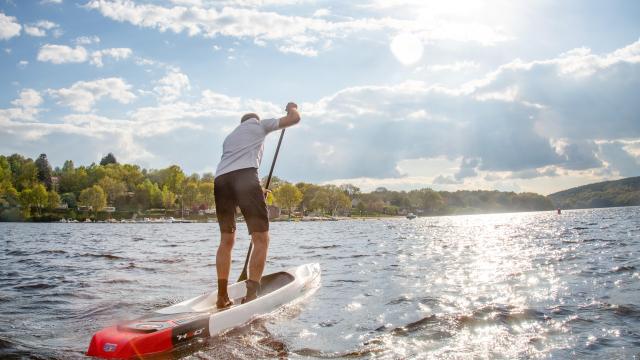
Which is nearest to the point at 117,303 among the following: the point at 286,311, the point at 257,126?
the point at 286,311

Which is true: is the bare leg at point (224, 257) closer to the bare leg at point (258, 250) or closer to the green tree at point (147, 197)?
the bare leg at point (258, 250)

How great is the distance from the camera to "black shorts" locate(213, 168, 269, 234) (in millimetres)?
7047

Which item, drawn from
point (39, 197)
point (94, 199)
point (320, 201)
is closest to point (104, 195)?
point (94, 199)

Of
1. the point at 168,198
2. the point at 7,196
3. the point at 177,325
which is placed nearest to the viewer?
the point at 177,325

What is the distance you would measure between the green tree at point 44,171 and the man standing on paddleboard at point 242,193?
168 meters

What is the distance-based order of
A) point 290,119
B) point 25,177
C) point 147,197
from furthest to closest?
point 147,197
point 25,177
point 290,119

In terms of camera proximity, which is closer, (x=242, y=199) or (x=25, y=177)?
(x=242, y=199)

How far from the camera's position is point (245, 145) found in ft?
23.7

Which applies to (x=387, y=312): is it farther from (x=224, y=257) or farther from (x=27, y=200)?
(x=27, y=200)

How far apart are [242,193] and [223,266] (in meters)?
1.12

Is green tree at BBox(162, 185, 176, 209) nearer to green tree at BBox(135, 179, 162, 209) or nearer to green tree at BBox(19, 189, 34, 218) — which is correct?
green tree at BBox(135, 179, 162, 209)

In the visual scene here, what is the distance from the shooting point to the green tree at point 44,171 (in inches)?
6053

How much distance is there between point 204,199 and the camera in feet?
502

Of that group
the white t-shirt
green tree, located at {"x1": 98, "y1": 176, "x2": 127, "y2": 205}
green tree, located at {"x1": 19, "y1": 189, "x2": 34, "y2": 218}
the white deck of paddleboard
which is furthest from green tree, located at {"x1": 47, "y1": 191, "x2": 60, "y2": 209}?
the white t-shirt
